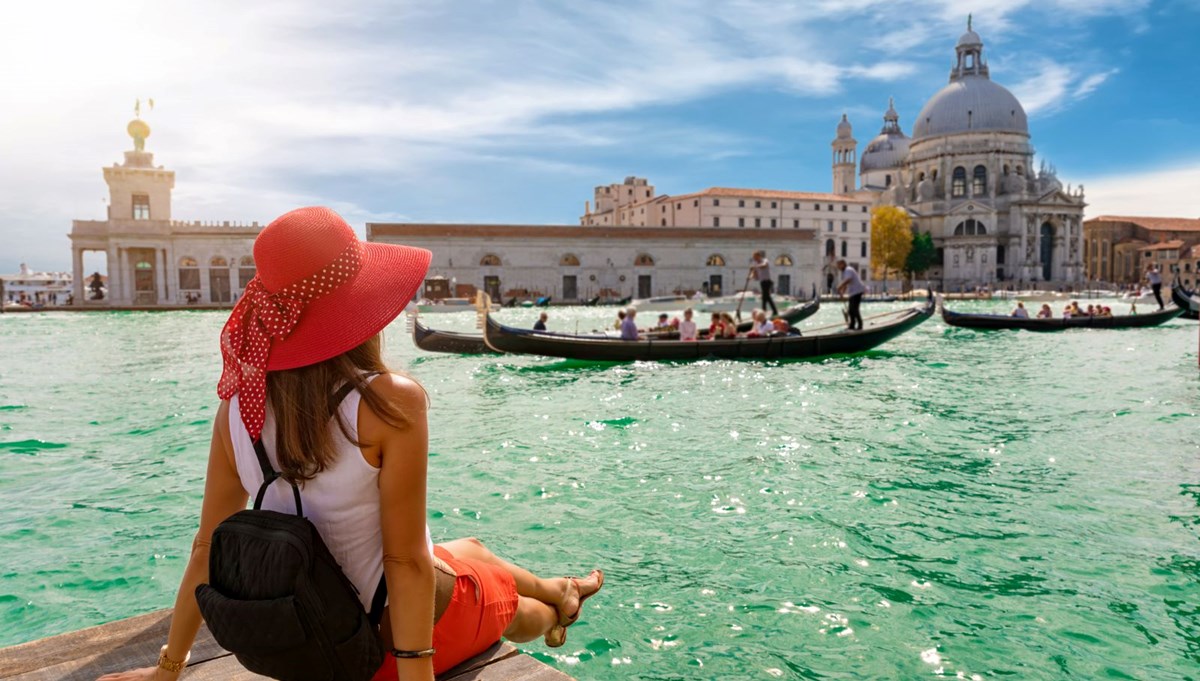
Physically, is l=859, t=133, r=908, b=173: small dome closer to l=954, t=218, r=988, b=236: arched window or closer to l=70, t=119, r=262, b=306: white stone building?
l=954, t=218, r=988, b=236: arched window

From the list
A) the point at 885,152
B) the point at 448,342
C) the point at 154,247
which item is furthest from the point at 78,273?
the point at 885,152

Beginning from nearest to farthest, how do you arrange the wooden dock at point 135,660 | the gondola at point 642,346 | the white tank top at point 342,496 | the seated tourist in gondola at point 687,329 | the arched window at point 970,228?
the white tank top at point 342,496, the wooden dock at point 135,660, the gondola at point 642,346, the seated tourist in gondola at point 687,329, the arched window at point 970,228

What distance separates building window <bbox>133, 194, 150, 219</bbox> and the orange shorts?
52.2m

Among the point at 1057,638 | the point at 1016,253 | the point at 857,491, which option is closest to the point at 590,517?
the point at 857,491

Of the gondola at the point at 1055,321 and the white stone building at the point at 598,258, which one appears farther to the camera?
the white stone building at the point at 598,258

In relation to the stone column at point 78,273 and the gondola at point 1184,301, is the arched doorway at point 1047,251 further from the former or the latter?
the stone column at point 78,273

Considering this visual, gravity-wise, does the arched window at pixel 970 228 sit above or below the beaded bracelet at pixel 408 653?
above

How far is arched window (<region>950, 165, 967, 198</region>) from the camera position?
69375 millimetres

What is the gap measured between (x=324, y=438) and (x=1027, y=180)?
78649mm

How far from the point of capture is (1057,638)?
3.75m

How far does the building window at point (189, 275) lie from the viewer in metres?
45.2

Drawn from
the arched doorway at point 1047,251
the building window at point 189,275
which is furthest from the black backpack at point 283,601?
the arched doorway at point 1047,251

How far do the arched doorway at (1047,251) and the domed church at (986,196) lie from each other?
89 mm

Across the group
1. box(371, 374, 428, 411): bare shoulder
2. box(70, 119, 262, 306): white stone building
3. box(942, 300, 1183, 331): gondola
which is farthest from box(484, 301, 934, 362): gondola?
box(70, 119, 262, 306): white stone building
